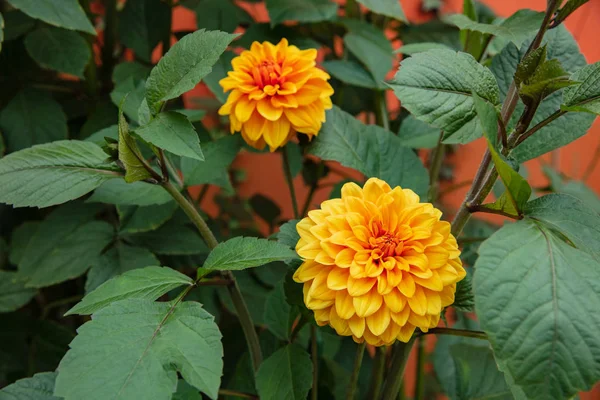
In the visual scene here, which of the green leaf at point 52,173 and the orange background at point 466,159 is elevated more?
the green leaf at point 52,173

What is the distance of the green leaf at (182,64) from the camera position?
1.26 feet

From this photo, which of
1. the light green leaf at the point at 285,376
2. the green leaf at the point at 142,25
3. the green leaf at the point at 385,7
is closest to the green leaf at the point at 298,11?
the green leaf at the point at 385,7

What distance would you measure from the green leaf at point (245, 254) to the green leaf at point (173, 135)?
0.07 meters

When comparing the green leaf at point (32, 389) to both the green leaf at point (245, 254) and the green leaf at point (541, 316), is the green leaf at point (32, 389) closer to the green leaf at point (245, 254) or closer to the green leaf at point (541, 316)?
the green leaf at point (245, 254)

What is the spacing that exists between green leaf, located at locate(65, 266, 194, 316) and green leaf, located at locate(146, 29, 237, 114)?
0.11 meters

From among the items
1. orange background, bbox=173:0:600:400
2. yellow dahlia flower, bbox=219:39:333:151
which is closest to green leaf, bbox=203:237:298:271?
yellow dahlia flower, bbox=219:39:333:151

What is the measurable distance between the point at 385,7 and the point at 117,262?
0.40 metres

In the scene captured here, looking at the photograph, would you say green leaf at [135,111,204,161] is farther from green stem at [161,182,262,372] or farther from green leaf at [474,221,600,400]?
green leaf at [474,221,600,400]

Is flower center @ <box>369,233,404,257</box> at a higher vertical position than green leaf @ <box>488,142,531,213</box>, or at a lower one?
lower

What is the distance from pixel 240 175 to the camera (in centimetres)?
113

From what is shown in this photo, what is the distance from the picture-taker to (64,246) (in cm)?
60

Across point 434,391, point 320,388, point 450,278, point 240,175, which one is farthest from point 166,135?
point 434,391

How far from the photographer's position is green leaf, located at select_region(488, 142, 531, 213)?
332 mm

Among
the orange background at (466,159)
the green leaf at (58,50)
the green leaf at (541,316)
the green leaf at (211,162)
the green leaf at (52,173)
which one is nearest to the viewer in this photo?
the green leaf at (541,316)
